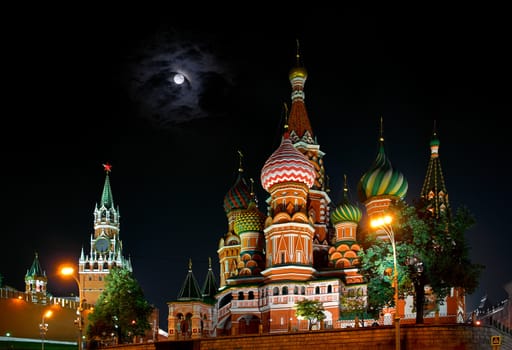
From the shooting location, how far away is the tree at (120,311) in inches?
1822

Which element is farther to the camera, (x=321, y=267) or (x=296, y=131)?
(x=296, y=131)

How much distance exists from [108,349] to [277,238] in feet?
50.0

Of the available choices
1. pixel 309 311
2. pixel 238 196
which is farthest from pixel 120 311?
pixel 238 196

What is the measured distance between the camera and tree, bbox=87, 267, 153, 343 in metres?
46.3

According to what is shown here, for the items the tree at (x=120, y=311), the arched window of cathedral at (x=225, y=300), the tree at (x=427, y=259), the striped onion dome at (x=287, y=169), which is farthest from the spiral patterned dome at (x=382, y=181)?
the tree at (x=427, y=259)

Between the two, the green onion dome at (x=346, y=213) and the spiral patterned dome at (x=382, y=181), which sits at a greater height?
the spiral patterned dome at (x=382, y=181)

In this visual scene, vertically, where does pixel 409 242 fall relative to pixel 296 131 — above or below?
below

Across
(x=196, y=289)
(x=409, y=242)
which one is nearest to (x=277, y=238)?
(x=196, y=289)

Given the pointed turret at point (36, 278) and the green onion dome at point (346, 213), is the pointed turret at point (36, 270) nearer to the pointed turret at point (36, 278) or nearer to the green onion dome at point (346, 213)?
the pointed turret at point (36, 278)

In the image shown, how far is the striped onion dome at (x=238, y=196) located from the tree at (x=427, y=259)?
32849 mm

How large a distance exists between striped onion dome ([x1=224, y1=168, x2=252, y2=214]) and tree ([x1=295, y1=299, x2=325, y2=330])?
20646mm

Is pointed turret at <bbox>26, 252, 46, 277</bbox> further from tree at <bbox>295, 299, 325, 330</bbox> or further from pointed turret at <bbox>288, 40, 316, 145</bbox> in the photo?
tree at <bbox>295, 299, 325, 330</bbox>

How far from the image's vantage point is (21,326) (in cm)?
6994

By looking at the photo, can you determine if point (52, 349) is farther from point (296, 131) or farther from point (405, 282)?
point (405, 282)
